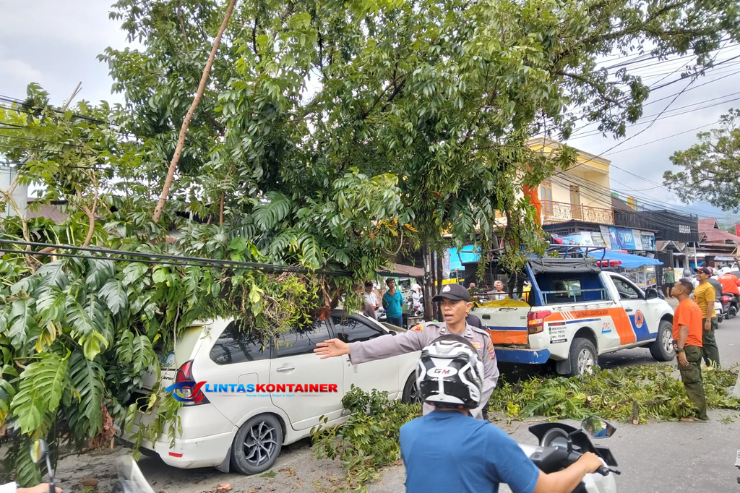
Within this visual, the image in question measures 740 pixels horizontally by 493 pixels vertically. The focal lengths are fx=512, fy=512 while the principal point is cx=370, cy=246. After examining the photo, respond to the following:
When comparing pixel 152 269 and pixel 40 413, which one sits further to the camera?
pixel 152 269

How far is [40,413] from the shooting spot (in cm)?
369

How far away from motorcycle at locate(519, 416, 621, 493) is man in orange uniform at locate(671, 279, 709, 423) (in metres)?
4.13

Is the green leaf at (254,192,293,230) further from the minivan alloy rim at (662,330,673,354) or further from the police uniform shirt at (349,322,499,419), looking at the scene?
the minivan alloy rim at (662,330,673,354)

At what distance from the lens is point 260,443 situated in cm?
527

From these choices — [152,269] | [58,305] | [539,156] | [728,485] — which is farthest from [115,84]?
[728,485]

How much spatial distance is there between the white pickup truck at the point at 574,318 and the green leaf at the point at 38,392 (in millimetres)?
6114

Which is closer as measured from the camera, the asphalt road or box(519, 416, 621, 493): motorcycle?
box(519, 416, 621, 493): motorcycle

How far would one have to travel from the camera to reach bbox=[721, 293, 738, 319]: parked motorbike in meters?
17.1

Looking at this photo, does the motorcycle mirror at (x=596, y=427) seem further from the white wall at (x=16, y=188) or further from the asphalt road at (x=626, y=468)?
the white wall at (x=16, y=188)

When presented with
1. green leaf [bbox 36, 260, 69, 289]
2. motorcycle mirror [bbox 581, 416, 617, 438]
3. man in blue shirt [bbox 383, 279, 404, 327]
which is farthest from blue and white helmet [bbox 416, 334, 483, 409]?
man in blue shirt [bbox 383, 279, 404, 327]

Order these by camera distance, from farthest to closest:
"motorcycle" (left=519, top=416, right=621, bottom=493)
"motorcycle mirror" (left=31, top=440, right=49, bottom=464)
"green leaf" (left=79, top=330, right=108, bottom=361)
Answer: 1. "green leaf" (left=79, top=330, right=108, bottom=361)
2. "motorcycle" (left=519, top=416, right=621, bottom=493)
3. "motorcycle mirror" (left=31, top=440, right=49, bottom=464)

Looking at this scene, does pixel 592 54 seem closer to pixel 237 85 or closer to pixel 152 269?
pixel 237 85

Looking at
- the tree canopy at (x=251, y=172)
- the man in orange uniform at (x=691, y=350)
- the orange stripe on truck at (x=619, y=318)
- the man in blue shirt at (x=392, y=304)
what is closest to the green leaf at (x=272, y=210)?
the tree canopy at (x=251, y=172)

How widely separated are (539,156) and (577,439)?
524 centimetres
